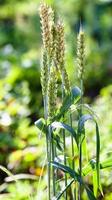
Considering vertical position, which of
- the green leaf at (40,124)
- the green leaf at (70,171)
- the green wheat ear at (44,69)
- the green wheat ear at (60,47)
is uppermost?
the green wheat ear at (60,47)

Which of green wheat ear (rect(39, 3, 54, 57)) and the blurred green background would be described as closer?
green wheat ear (rect(39, 3, 54, 57))

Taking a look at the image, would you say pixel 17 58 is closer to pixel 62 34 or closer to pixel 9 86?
pixel 9 86

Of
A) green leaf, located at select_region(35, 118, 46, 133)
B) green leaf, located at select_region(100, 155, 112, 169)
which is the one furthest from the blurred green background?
green leaf, located at select_region(100, 155, 112, 169)

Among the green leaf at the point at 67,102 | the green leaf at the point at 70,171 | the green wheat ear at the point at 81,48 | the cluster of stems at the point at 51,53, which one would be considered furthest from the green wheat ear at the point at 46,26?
the green leaf at the point at 70,171

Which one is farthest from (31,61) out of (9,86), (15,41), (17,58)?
(15,41)

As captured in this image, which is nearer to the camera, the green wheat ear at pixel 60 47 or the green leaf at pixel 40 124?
the green wheat ear at pixel 60 47

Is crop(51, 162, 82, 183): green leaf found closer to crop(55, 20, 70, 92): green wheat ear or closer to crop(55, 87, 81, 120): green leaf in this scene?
crop(55, 87, 81, 120): green leaf

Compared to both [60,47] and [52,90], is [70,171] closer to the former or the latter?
[52,90]

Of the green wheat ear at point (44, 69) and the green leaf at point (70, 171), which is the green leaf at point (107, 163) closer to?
the green leaf at point (70, 171)
